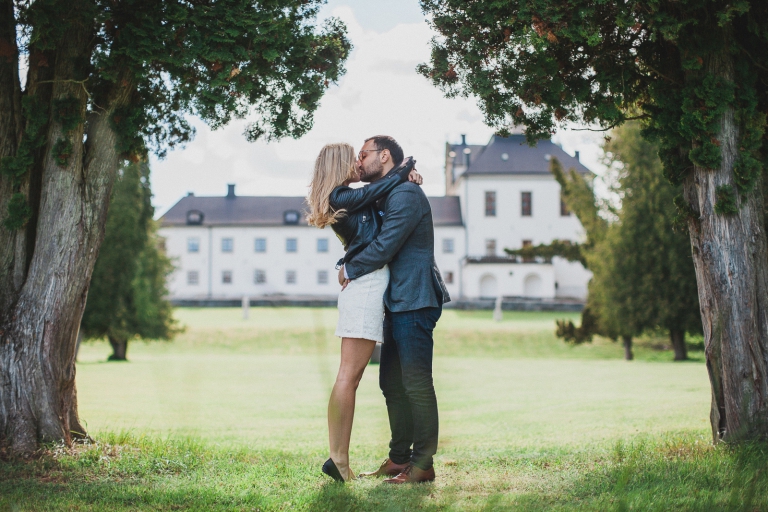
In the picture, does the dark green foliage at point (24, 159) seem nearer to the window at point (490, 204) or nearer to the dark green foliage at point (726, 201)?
the dark green foliage at point (726, 201)

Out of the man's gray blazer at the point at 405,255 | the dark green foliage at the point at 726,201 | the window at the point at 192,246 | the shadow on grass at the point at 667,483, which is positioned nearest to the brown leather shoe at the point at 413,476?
the shadow on grass at the point at 667,483

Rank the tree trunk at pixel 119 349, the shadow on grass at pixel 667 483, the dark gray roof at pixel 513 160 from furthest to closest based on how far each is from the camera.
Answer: the dark gray roof at pixel 513 160 < the tree trunk at pixel 119 349 < the shadow on grass at pixel 667 483

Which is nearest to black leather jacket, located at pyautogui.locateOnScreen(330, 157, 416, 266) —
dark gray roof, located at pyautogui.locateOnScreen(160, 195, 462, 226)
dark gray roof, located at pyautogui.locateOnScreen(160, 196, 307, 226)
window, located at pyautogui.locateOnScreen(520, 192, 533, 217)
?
dark gray roof, located at pyautogui.locateOnScreen(160, 195, 462, 226)

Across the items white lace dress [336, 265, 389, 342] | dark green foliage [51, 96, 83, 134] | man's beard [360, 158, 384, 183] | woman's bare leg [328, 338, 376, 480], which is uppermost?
dark green foliage [51, 96, 83, 134]

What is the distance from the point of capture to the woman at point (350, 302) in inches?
168

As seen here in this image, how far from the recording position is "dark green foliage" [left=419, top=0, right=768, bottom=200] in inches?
184

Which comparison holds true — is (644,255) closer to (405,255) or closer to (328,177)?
(405,255)

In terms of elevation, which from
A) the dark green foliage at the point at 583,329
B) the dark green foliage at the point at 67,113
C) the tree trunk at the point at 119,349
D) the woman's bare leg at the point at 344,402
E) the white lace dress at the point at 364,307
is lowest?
the tree trunk at the point at 119,349

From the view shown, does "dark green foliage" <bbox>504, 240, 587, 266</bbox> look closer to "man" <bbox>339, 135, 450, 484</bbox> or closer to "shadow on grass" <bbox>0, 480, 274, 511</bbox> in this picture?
"man" <bbox>339, 135, 450, 484</bbox>

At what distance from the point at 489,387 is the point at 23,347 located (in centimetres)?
1045

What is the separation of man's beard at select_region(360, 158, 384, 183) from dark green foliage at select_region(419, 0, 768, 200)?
103 centimetres

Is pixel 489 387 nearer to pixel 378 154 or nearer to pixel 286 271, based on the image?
pixel 378 154

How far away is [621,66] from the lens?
17.8ft

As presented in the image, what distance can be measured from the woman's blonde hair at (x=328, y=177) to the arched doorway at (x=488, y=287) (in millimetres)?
48942
